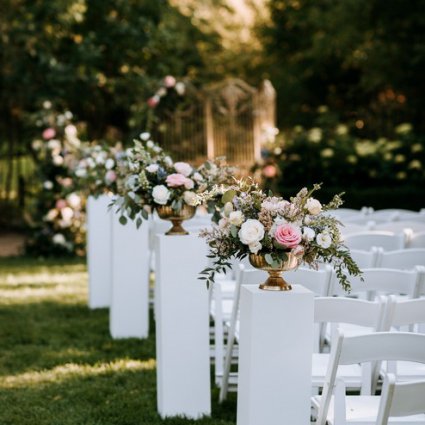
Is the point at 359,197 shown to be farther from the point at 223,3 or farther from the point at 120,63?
the point at 223,3

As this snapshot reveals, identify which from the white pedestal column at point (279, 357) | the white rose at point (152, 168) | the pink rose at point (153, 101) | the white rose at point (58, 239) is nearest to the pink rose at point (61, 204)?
the white rose at point (58, 239)

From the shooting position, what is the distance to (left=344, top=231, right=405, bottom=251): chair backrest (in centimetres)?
683

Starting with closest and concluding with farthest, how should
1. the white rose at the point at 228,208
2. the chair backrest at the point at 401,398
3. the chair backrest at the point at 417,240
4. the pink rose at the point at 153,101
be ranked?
1. the chair backrest at the point at 401,398
2. the white rose at the point at 228,208
3. the chair backrest at the point at 417,240
4. the pink rose at the point at 153,101

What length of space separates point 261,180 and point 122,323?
23.4 feet

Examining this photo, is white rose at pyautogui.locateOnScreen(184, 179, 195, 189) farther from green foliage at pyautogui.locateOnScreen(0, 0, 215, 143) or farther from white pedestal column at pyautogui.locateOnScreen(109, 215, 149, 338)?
green foliage at pyautogui.locateOnScreen(0, 0, 215, 143)

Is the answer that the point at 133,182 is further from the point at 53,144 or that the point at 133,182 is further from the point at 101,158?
the point at 53,144

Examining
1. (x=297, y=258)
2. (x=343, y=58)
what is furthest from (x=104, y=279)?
(x=343, y=58)

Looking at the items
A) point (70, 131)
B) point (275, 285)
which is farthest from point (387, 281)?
point (70, 131)

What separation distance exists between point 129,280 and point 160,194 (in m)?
2.38

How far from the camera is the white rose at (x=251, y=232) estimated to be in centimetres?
378

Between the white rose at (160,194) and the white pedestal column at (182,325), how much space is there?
0.23m

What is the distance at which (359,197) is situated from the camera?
13.7 metres

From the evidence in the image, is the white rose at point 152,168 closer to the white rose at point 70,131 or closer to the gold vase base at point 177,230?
the gold vase base at point 177,230

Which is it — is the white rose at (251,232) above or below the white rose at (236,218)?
below
